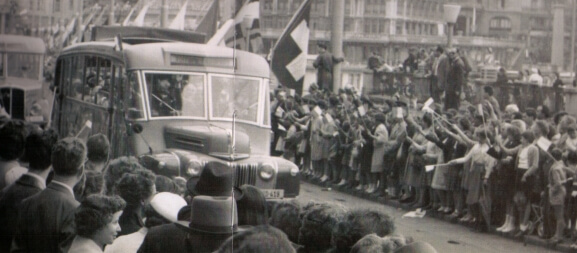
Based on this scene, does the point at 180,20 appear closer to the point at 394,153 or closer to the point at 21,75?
the point at 394,153

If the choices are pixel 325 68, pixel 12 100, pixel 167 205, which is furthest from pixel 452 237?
pixel 167 205

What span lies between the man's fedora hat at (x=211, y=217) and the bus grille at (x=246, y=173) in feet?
13.4

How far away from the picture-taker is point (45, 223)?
12.6 feet

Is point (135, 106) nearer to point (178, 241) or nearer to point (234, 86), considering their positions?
point (234, 86)

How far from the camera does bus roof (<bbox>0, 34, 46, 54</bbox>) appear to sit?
4.60m

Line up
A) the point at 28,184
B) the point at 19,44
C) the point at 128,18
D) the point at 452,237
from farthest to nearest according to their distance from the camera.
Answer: the point at 128,18 < the point at 452,237 < the point at 19,44 < the point at 28,184

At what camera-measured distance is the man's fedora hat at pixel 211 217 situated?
137 inches

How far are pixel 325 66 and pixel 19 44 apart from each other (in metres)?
7.16

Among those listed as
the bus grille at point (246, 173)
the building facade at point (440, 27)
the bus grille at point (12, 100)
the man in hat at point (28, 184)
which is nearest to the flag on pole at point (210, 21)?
the building facade at point (440, 27)

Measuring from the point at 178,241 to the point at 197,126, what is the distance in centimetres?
423

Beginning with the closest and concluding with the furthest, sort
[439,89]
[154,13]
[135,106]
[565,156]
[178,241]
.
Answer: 1. [178,241]
2. [565,156]
3. [135,106]
4. [439,89]
5. [154,13]

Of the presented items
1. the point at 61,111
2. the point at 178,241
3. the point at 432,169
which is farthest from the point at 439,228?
the point at 178,241

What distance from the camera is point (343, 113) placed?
11.9 m

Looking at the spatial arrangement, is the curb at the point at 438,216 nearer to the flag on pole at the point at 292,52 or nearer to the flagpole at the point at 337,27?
the flagpole at the point at 337,27
